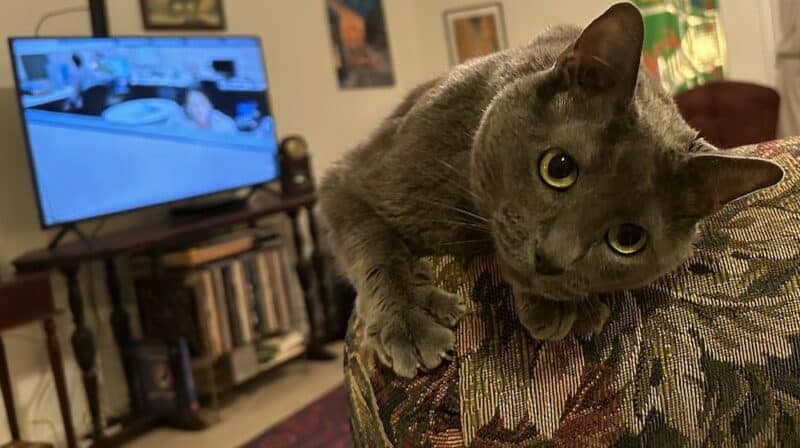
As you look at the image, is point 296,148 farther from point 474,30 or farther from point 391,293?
point 391,293

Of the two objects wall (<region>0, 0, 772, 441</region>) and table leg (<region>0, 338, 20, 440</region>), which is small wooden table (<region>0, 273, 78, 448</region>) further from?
wall (<region>0, 0, 772, 441</region>)

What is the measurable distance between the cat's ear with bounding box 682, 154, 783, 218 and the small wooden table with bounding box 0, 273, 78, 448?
1959 mm

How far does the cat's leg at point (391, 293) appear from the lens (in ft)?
2.44

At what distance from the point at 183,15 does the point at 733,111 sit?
227cm

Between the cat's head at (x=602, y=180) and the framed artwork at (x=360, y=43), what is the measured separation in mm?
3432

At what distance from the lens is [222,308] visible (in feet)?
9.21

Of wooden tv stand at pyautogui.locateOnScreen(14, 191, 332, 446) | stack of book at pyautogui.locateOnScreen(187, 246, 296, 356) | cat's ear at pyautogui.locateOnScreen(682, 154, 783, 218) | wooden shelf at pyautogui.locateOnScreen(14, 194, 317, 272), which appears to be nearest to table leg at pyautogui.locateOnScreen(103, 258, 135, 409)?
wooden tv stand at pyautogui.locateOnScreen(14, 191, 332, 446)

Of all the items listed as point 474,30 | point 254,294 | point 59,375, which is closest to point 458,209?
point 59,375

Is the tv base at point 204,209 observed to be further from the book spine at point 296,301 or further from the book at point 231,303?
the book spine at point 296,301

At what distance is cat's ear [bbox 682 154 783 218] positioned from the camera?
2.22ft

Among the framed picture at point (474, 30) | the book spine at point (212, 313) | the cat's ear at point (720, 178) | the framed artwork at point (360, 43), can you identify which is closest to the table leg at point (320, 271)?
the book spine at point (212, 313)

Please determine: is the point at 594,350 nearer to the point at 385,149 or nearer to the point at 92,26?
the point at 385,149

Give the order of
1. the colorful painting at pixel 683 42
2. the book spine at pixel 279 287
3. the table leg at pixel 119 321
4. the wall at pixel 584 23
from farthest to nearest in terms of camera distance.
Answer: the colorful painting at pixel 683 42 < the wall at pixel 584 23 < the book spine at pixel 279 287 < the table leg at pixel 119 321

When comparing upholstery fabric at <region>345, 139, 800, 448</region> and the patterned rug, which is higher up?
upholstery fabric at <region>345, 139, 800, 448</region>
